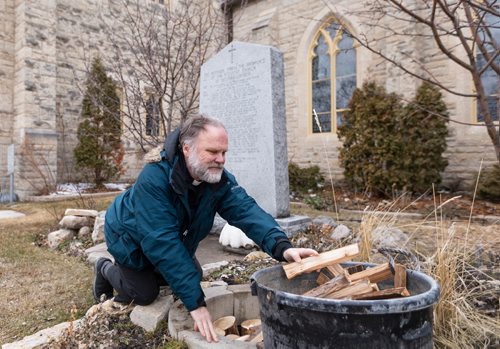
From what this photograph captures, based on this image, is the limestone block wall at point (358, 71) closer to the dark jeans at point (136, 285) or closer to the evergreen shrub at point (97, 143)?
the evergreen shrub at point (97, 143)

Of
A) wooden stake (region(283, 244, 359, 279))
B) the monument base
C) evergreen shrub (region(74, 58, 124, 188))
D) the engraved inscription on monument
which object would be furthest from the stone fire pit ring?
evergreen shrub (region(74, 58, 124, 188))

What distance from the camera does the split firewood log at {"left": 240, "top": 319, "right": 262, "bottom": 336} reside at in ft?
6.96

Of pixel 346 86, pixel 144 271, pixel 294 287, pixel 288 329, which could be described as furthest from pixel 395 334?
pixel 346 86

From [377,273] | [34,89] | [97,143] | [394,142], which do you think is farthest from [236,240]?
[34,89]

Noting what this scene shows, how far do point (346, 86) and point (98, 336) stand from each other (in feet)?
31.1

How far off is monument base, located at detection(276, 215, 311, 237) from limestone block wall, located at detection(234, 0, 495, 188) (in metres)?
2.83

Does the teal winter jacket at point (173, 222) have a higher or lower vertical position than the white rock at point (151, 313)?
higher

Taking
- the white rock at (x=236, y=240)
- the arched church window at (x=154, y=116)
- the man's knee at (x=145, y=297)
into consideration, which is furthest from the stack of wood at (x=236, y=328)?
the arched church window at (x=154, y=116)

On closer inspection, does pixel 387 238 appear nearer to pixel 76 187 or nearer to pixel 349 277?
pixel 349 277

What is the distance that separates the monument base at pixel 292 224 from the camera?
170 inches

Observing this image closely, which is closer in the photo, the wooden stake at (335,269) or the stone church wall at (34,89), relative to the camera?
the wooden stake at (335,269)

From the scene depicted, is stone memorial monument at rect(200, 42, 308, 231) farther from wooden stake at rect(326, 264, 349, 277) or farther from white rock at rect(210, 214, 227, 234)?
wooden stake at rect(326, 264, 349, 277)

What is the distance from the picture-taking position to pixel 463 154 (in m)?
8.03

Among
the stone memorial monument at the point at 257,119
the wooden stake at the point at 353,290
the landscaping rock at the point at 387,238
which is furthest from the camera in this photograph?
the stone memorial monument at the point at 257,119
